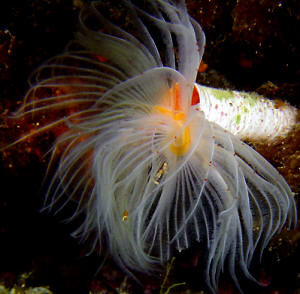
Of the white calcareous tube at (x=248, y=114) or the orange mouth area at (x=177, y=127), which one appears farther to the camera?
the white calcareous tube at (x=248, y=114)

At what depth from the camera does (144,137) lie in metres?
2.55

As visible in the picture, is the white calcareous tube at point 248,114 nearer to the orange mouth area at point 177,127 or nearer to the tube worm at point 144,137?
the tube worm at point 144,137

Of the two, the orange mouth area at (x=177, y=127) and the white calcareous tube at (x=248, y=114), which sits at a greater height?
the orange mouth area at (x=177, y=127)

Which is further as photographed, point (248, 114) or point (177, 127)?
point (248, 114)

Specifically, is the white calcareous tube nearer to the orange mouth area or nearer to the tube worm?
the tube worm

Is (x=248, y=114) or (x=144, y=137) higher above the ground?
(x=144, y=137)

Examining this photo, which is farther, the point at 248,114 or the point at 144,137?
the point at 248,114

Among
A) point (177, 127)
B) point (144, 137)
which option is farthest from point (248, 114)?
point (144, 137)

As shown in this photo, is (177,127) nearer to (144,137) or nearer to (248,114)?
(144,137)

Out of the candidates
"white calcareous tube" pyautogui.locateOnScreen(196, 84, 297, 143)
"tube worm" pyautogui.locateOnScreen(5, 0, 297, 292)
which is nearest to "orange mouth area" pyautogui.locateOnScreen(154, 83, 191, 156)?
"tube worm" pyautogui.locateOnScreen(5, 0, 297, 292)

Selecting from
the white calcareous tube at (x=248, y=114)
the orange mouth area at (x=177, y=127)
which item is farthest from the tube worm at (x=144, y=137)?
the white calcareous tube at (x=248, y=114)

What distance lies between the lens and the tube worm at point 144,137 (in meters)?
2.57

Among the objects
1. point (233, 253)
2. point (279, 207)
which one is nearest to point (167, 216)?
point (233, 253)

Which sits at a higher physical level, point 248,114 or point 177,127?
point 177,127
